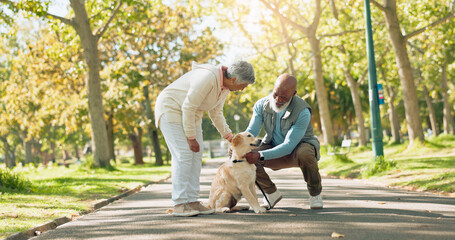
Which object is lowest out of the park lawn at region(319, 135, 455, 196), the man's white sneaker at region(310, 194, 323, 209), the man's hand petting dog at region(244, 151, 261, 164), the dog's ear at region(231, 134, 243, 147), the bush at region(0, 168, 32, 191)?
the park lawn at region(319, 135, 455, 196)

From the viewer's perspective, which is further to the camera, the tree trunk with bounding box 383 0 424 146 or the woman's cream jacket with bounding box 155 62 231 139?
the tree trunk with bounding box 383 0 424 146

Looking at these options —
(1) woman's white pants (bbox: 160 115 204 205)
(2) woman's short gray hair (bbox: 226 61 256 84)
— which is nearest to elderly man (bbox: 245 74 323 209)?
(2) woman's short gray hair (bbox: 226 61 256 84)

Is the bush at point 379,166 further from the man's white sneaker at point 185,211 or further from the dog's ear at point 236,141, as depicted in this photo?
the man's white sneaker at point 185,211

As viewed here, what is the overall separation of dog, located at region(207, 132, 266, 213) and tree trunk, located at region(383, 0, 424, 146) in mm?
13451

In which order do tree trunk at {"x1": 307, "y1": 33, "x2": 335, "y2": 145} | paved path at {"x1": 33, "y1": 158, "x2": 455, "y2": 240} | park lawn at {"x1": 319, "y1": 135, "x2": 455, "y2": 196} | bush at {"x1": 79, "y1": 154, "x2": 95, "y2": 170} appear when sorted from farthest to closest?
tree trunk at {"x1": 307, "y1": 33, "x2": 335, "y2": 145}
bush at {"x1": 79, "y1": 154, "x2": 95, "y2": 170}
park lawn at {"x1": 319, "y1": 135, "x2": 455, "y2": 196}
paved path at {"x1": 33, "y1": 158, "x2": 455, "y2": 240}

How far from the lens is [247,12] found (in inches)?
1110

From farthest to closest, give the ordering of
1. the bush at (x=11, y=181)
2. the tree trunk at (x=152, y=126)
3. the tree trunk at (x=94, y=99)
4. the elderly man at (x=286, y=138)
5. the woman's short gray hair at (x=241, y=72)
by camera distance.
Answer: the tree trunk at (x=152, y=126)
the tree trunk at (x=94, y=99)
the bush at (x=11, y=181)
the elderly man at (x=286, y=138)
the woman's short gray hair at (x=241, y=72)

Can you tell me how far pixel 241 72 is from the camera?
22.3ft

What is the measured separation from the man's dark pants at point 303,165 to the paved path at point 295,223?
0.33m

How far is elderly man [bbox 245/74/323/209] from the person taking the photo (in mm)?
7293

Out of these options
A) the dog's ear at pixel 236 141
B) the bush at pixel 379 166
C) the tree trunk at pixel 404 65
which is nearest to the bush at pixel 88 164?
the bush at pixel 379 166

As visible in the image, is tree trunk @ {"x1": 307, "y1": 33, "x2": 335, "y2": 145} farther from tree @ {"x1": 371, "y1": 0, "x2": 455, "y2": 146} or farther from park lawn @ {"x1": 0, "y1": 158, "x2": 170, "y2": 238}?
park lawn @ {"x1": 0, "y1": 158, "x2": 170, "y2": 238}

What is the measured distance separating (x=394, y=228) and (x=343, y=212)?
158 centimetres

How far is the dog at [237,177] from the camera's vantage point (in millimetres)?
6895
